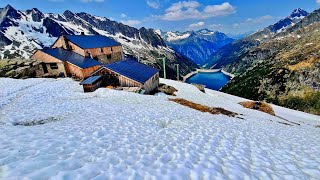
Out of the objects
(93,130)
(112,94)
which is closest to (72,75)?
(112,94)

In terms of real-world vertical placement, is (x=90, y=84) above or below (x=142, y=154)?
above

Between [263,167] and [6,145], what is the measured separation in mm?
12057

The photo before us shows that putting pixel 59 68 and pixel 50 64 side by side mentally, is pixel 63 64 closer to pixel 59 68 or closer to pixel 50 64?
pixel 59 68

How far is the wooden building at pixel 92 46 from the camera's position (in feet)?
214

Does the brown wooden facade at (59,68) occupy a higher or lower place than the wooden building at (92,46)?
lower

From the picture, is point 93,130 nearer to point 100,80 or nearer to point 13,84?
point 100,80

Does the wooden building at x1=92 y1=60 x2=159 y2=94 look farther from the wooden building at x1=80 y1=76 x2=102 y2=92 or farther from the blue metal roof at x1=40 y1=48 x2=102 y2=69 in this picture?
the blue metal roof at x1=40 y1=48 x2=102 y2=69

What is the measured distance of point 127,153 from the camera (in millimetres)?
10828

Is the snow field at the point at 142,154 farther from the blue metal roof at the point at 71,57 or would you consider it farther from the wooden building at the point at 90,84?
the blue metal roof at the point at 71,57

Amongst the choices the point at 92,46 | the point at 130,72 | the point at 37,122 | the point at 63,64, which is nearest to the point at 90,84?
the point at 130,72

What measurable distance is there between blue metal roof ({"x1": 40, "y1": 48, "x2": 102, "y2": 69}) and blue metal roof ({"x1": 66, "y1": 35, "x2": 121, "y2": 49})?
4.15 meters

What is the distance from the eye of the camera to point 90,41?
70875 millimetres

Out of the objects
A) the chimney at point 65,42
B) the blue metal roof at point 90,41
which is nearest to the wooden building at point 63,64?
the chimney at point 65,42

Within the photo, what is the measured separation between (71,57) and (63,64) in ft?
12.8
